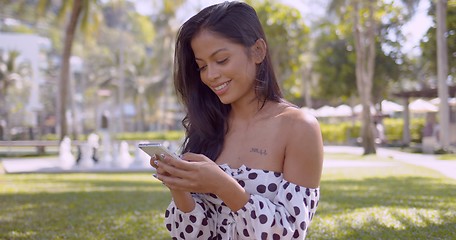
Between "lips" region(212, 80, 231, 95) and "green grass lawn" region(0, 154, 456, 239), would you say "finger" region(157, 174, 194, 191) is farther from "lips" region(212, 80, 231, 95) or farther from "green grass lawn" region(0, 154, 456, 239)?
"green grass lawn" region(0, 154, 456, 239)

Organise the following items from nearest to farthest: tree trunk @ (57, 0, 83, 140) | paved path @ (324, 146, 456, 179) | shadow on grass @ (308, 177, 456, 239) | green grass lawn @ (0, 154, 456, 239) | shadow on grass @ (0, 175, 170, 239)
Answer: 1. shadow on grass @ (308, 177, 456, 239)
2. green grass lawn @ (0, 154, 456, 239)
3. shadow on grass @ (0, 175, 170, 239)
4. paved path @ (324, 146, 456, 179)
5. tree trunk @ (57, 0, 83, 140)

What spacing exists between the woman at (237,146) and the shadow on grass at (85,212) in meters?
3.27

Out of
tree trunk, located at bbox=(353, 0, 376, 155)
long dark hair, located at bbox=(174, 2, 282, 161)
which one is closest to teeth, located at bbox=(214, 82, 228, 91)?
long dark hair, located at bbox=(174, 2, 282, 161)

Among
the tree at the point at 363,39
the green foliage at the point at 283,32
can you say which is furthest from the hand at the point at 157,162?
the green foliage at the point at 283,32

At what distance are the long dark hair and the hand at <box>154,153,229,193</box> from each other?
0.43 metres

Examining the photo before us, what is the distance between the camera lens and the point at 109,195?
9250mm

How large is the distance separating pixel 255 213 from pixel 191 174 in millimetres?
251

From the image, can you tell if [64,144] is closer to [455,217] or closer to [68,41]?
[68,41]

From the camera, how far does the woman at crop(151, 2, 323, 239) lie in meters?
1.91

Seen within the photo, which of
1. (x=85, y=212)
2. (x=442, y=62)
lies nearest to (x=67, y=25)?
(x=442, y=62)

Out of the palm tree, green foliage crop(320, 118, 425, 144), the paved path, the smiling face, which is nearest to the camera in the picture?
the smiling face

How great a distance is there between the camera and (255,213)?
1906 mm

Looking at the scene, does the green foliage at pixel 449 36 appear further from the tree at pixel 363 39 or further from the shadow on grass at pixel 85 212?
the tree at pixel 363 39

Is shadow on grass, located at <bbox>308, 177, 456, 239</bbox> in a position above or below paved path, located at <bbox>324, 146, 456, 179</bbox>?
above
